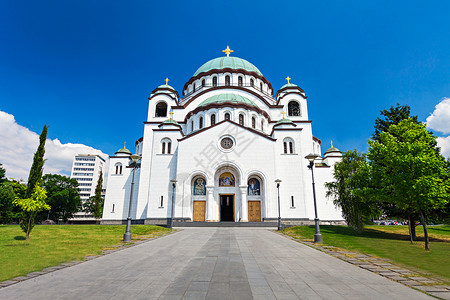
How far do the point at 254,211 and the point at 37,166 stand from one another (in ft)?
64.1

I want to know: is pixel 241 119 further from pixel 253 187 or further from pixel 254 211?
pixel 254 211

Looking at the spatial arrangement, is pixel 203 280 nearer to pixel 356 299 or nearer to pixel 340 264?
pixel 356 299

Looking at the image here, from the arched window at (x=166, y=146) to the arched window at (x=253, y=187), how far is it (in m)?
10.4

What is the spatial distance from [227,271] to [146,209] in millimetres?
24052

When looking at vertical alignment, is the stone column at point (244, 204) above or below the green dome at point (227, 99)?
below

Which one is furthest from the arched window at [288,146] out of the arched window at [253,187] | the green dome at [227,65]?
the green dome at [227,65]

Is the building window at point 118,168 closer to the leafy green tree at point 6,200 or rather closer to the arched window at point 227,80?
the leafy green tree at point 6,200

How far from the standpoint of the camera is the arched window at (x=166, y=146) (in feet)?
92.3

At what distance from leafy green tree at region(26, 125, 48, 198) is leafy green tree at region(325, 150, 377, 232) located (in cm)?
1894

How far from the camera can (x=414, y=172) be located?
12.1m

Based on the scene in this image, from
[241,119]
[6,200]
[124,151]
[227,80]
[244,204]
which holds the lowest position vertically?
[244,204]

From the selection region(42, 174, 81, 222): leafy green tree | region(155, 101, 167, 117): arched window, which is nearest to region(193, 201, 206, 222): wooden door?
region(155, 101, 167, 117): arched window

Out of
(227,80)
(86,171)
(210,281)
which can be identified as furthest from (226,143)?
(86,171)

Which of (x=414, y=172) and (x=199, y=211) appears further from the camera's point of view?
(x=199, y=211)
